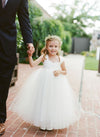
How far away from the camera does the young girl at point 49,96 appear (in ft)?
8.92

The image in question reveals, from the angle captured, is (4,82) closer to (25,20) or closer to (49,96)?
(49,96)

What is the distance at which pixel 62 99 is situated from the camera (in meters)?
2.75

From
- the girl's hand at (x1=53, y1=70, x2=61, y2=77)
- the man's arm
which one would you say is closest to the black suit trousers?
the man's arm

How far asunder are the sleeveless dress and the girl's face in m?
0.11

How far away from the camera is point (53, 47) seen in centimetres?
280

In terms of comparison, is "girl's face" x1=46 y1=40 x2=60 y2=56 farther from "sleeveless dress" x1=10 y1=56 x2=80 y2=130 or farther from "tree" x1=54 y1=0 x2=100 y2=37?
"tree" x1=54 y1=0 x2=100 y2=37

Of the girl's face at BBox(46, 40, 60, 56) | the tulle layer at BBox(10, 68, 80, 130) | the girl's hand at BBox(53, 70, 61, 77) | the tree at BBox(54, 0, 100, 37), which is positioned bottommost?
the tulle layer at BBox(10, 68, 80, 130)

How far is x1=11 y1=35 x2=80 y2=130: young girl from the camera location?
2.72 meters

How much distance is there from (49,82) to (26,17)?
2.79ft

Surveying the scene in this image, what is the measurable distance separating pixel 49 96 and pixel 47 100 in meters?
0.06

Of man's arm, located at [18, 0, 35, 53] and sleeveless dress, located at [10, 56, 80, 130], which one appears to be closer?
man's arm, located at [18, 0, 35, 53]

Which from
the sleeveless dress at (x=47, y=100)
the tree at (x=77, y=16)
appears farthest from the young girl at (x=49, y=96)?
the tree at (x=77, y=16)

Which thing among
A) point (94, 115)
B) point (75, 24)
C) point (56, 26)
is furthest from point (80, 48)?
point (94, 115)

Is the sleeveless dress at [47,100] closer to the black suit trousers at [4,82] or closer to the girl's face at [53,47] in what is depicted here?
the girl's face at [53,47]
